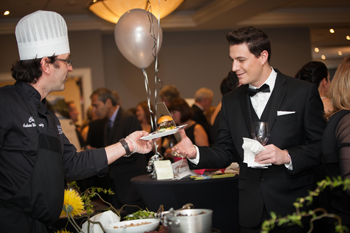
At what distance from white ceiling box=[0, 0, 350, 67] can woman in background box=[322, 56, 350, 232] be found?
4766mm

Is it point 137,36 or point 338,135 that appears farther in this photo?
point 137,36

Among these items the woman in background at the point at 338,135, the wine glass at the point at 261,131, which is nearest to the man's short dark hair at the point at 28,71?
the wine glass at the point at 261,131

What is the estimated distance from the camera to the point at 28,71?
1.67m

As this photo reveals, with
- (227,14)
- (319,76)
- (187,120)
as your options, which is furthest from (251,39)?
(227,14)

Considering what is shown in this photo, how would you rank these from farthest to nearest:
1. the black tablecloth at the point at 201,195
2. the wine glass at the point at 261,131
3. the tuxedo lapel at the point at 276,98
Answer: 1. the black tablecloth at the point at 201,195
2. the tuxedo lapel at the point at 276,98
3. the wine glass at the point at 261,131

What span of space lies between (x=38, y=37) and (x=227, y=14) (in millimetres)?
5721

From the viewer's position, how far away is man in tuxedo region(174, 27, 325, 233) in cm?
179

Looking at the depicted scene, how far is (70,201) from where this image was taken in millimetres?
1641

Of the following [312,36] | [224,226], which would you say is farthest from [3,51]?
[312,36]

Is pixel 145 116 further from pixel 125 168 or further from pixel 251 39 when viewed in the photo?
pixel 251 39

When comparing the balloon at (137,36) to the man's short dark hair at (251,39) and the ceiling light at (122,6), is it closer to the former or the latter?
the ceiling light at (122,6)

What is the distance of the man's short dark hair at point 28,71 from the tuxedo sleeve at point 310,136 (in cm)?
133

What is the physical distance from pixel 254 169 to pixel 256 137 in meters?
0.36

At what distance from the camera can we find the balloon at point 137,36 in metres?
3.32
